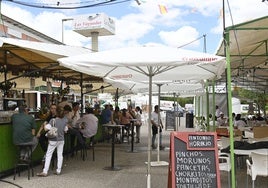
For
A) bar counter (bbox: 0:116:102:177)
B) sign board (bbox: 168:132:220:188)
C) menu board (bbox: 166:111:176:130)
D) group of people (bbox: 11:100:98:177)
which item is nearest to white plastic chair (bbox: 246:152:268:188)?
sign board (bbox: 168:132:220:188)

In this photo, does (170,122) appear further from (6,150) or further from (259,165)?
(259,165)

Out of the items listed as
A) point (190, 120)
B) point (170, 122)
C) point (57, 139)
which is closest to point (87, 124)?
point (57, 139)

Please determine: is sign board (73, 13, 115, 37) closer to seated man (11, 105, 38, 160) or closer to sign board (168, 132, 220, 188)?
seated man (11, 105, 38, 160)

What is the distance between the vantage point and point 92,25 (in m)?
56.7

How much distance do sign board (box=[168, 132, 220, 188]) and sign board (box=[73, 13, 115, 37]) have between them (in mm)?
49899

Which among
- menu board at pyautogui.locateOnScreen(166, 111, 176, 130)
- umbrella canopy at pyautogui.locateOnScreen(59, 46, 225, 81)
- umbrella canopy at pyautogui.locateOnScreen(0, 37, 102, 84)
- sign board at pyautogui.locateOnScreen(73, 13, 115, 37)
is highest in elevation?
sign board at pyautogui.locateOnScreen(73, 13, 115, 37)

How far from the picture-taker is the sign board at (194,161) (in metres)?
6.21

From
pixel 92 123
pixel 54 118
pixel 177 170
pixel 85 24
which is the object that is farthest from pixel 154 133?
pixel 85 24

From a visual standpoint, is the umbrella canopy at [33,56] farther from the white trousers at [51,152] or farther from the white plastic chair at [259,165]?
the white plastic chair at [259,165]

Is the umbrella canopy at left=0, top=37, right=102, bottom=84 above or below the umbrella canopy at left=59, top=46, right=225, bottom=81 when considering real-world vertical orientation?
above

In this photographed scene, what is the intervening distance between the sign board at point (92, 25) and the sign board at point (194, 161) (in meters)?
49.9

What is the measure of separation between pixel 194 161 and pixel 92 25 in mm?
52018

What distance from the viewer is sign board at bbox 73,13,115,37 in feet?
183

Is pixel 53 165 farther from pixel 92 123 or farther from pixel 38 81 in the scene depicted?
pixel 38 81
